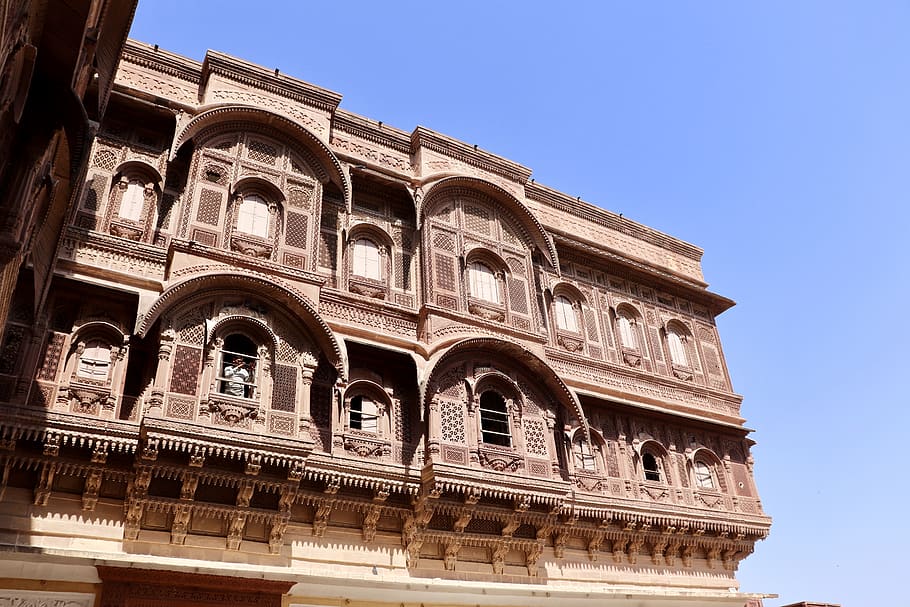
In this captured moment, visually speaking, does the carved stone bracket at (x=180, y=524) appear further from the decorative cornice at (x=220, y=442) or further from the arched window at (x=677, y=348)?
the arched window at (x=677, y=348)

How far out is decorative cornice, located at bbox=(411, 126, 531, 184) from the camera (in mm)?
15352

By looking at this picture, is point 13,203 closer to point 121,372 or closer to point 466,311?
point 121,372

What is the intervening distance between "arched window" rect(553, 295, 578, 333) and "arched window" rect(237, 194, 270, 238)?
6932 mm

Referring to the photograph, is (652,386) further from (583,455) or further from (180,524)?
(180,524)

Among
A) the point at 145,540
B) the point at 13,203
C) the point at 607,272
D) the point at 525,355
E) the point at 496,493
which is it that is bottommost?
the point at 145,540

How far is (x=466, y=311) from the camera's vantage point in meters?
14.0

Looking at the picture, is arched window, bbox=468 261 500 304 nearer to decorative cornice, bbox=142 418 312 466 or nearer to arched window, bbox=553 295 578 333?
arched window, bbox=553 295 578 333

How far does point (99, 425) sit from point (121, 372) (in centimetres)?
109

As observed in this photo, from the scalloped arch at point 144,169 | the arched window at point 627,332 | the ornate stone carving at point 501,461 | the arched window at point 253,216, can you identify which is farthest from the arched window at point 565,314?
the scalloped arch at point 144,169

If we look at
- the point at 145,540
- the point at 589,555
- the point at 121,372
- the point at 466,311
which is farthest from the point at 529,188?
the point at 145,540

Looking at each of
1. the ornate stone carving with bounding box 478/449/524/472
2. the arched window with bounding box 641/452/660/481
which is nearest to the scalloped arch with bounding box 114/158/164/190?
the ornate stone carving with bounding box 478/449/524/472

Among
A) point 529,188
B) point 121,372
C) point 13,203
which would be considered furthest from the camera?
point 529,188

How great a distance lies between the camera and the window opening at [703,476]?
1635 centimetres

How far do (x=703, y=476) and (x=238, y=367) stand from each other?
1110 centimetres
